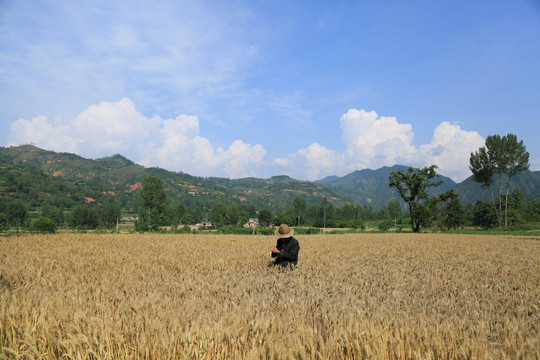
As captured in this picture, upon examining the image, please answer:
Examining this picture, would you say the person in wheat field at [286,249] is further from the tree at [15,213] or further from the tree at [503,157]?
the tree at [15,213]

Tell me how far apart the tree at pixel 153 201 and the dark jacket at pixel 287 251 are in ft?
223

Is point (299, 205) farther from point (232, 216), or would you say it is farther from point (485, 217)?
point (485, 217)

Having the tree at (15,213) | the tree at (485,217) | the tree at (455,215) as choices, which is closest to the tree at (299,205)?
the tree at (455,215)

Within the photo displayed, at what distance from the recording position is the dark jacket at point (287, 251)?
9414 mm

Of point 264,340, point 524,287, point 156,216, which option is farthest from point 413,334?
point 156,216

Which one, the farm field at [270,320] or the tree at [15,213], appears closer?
the farm field at [270,320]

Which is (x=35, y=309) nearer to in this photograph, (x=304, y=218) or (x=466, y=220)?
(x=466, y=220)

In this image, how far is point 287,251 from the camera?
9414mm

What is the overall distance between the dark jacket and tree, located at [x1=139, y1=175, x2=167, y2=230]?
68.1 m

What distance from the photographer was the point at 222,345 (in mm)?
3088

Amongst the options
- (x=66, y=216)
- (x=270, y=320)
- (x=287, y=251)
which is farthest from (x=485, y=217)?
(x=66, y=216)

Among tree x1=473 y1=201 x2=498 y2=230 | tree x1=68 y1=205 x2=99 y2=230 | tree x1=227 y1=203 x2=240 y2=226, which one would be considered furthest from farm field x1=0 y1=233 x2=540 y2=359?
tree x1=68 y1=205 x2=99 y2=230

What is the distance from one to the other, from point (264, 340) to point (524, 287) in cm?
813

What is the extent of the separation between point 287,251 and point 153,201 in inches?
2864
